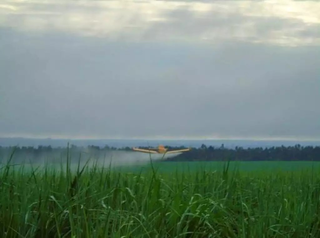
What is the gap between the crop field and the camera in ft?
9.85

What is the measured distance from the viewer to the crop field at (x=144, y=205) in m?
3.00

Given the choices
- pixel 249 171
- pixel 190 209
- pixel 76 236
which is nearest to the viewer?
pixel 76 236

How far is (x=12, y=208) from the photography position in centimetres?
308

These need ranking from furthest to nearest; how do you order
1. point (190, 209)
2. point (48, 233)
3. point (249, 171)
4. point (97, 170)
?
point (249, 171) → point (97, 170) → point (190, 209) → point (48, 233)

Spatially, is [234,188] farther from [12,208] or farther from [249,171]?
[12,208]

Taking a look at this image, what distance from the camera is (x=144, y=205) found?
127 inches

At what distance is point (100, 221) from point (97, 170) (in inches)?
29.2

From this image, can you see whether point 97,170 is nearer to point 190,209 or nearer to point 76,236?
point 190,209

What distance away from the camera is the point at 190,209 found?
10.6 feet

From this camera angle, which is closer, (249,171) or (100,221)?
(100,221)

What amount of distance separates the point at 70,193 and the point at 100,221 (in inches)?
13.9

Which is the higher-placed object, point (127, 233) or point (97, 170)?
point (97, 170)

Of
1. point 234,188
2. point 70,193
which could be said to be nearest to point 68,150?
point 70,193

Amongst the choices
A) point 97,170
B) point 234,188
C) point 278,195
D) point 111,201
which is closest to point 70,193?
point 111,201
